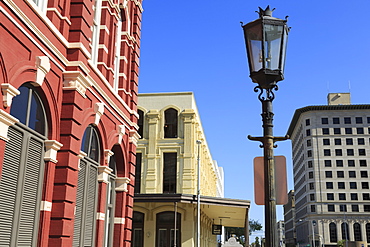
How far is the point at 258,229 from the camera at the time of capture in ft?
500

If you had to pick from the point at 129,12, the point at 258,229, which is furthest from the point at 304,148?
the point at 129,12

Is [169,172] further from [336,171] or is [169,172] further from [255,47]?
[336,171]

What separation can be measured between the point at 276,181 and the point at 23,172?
637 cm

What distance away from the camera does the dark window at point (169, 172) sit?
34.1 m

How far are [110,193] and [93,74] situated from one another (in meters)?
5.06

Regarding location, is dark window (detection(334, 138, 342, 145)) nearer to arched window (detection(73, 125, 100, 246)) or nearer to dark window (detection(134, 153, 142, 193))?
dark window (detection(134, 153, 142, 193))

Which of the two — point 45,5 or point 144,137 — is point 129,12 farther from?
point 144,137

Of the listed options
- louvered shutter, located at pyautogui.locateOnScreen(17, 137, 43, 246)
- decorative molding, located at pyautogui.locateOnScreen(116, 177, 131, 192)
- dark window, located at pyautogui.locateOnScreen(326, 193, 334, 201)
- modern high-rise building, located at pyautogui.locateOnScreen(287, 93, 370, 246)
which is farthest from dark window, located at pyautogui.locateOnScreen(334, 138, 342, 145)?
louvered shutter, located at pyautogui.locateOnScreen(17, 137, 43, 246)

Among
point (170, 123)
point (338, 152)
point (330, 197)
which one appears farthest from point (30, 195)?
point (338, 152)

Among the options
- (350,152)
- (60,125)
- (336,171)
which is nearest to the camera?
(60,125)

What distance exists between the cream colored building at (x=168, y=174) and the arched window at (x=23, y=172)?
20.5 meters

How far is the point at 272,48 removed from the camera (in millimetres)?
6324

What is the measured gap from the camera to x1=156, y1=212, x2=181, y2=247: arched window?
1275 inches

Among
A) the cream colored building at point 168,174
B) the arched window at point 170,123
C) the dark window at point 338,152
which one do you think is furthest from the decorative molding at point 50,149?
the dark window at point 338,152
